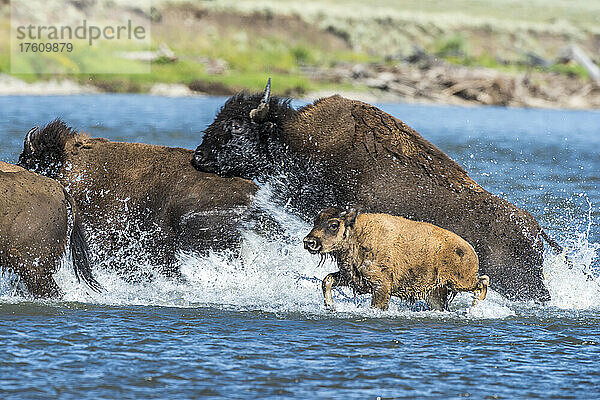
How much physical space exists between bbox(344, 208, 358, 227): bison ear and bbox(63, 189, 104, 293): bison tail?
81.6 inches

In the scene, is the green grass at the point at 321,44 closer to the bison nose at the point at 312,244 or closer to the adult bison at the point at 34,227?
the adult bison at the point at 34,227

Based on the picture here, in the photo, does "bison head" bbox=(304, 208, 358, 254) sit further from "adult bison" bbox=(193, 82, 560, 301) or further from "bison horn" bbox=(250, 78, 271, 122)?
"bison horn" bbox=(250, 78, 271, 122)

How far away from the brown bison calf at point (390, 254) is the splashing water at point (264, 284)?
0.53 m

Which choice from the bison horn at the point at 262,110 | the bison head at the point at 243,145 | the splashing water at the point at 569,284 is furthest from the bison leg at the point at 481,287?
the bison horn at the point at 262,110

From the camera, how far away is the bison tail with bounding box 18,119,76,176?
26.5 ft

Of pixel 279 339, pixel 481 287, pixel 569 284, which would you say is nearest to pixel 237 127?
pixel 279 339

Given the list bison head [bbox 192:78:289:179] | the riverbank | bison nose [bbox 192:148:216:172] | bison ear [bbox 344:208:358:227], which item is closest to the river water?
bison head [bbox 192:78:289:179]

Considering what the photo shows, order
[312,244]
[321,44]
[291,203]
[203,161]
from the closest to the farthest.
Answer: [312,244] → [291,203] → [203,161] → [321,44]

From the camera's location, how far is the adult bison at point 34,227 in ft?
23.0

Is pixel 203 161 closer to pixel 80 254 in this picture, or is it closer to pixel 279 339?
pixel 80 254

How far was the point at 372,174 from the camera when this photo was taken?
7.69 m

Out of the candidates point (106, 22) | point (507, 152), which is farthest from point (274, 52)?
point (507, 152)

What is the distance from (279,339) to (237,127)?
2.10m

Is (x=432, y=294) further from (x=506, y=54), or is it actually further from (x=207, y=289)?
(x=506, y=54)
